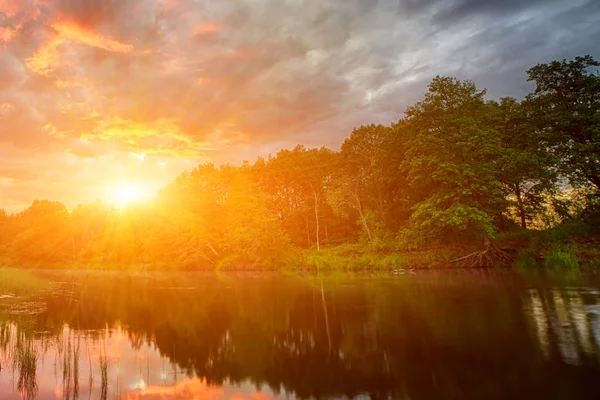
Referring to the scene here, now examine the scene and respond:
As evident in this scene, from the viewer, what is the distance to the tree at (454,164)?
39312 mm

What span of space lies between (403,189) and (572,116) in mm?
20921

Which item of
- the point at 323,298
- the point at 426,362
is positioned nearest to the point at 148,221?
the point at 323,298

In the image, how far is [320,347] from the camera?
14.1 meters

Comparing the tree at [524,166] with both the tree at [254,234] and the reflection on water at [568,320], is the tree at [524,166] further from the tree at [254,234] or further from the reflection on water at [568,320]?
the tree at [254,234]

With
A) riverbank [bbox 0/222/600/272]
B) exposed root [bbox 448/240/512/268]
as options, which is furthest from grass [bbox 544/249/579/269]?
exposed root [bbox 448/240/512/268]

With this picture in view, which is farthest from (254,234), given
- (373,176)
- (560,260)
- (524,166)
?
(560,260)

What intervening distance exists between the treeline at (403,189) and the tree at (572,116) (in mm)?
112

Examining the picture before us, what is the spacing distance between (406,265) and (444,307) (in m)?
25.5

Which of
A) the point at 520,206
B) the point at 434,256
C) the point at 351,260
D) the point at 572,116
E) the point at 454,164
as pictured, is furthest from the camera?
A: the point at 351,260

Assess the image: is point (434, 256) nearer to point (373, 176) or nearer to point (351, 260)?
point (351, 260)

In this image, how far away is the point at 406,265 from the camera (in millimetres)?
45094

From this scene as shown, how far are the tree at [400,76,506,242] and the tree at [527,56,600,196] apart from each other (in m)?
5.51

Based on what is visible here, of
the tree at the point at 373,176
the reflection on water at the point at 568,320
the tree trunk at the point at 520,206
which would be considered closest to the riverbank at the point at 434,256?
the tree trunk at the point at 520,206

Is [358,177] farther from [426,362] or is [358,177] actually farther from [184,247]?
[426,362]
